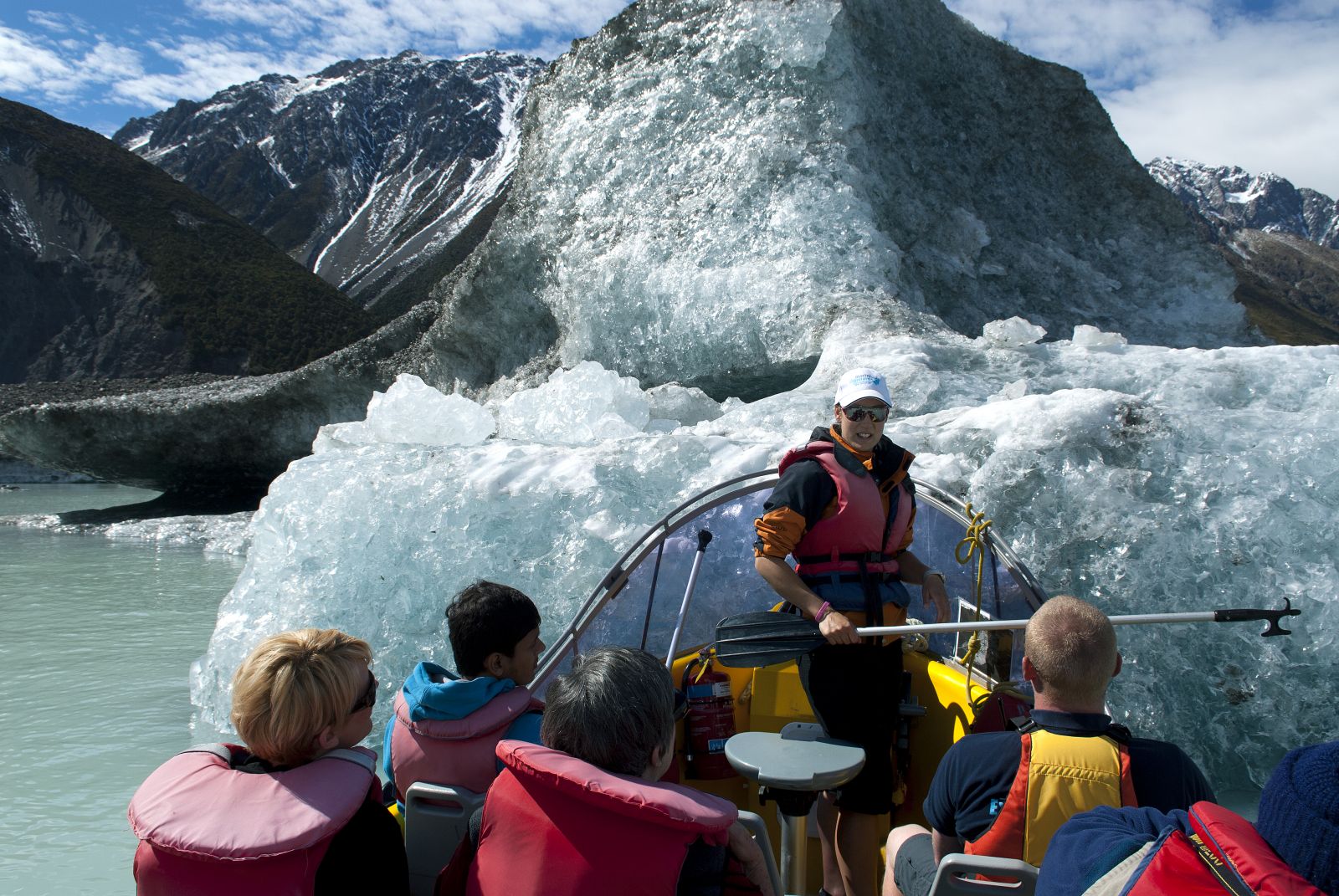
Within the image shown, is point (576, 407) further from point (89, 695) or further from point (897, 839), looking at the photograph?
point (897, 839)

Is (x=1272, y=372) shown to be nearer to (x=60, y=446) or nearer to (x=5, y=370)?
(x=60, y=446)

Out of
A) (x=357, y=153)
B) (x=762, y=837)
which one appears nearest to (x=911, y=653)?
(x=762, y=837)

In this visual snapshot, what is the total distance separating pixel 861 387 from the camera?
8.13 feet

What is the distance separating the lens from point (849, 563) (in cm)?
245

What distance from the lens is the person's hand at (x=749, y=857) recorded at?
1385 millimetres

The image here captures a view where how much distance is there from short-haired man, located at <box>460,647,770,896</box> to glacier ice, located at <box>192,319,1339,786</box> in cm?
260

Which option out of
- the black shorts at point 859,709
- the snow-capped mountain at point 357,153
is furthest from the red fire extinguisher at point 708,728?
the snow-capped mountain at point 357,153

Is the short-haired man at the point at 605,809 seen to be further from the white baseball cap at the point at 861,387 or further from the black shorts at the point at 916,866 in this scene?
the white baseball cap at the point at 861,387

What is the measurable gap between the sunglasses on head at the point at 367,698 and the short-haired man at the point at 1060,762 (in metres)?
1.04

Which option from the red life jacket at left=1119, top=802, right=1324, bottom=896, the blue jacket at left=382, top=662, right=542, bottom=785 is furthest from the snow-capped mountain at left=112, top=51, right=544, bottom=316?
the red life jacket at left=1119, top=802, right=1324, bottom=896

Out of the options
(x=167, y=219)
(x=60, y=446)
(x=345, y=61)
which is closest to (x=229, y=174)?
(x=345, y=61)

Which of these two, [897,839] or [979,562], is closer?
[897,839]

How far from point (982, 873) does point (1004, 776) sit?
6.4 inches

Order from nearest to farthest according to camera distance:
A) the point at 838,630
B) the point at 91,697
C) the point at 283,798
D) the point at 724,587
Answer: the point at 283,798, the point at 838,630, the point at 724,587, the point at 91,697
